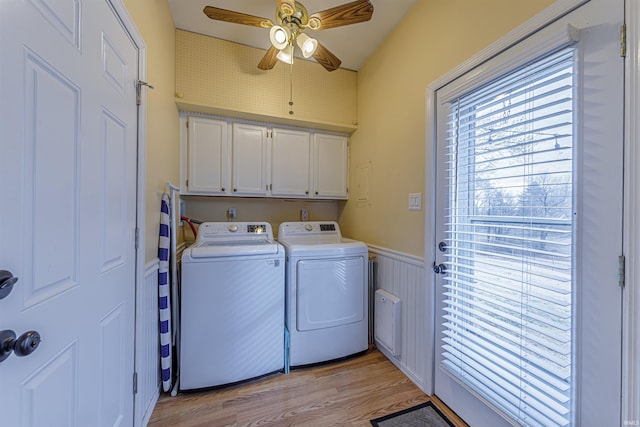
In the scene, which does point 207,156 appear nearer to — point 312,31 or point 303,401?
point 312,31

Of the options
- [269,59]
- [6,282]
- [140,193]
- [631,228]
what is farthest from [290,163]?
[631,228]

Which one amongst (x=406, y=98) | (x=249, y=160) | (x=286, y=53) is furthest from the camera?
(x=249, y=160)

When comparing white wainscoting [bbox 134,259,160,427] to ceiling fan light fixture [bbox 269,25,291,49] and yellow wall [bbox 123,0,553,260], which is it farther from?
ceiling fan light fixture [bbox 269,25,291,49]

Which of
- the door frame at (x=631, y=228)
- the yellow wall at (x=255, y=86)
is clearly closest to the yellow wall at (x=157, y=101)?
the yellow wall at (x=255, y=86)

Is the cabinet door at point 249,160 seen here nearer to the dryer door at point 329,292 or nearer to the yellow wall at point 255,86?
the yellow wall at point 255,86

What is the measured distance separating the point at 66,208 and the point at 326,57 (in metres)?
1.84

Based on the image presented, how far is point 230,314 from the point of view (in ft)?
5.84

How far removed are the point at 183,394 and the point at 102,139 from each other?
5.63ft

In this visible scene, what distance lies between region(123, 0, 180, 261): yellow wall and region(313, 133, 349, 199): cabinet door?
1359 mm

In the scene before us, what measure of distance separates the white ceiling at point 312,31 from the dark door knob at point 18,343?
7.37 feet

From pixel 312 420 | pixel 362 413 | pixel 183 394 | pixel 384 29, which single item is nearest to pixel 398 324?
pixel 362 413

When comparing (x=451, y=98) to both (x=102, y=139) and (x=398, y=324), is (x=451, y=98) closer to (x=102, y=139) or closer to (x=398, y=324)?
(x=398, y=324)

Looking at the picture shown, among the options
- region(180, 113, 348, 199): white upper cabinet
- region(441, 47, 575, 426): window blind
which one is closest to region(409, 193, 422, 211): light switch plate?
region(441, 47, 575, 426): window blind

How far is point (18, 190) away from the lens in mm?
625
